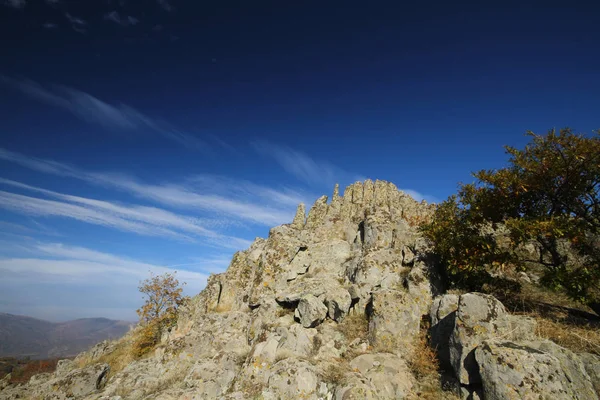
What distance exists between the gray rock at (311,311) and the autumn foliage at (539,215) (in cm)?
800

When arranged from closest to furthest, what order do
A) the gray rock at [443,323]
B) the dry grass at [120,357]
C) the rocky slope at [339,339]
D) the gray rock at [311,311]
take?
1. the rocky slope at [339,339]
2. the gray rock at [443,323]
3. the gray rock at [311,311]
4. the dry grass at [120,357]

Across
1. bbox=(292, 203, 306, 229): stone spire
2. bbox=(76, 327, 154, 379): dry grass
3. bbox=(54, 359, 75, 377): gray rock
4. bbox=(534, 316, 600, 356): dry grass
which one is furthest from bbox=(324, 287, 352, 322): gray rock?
bbox=(292, 203, 306, 229): stone spire

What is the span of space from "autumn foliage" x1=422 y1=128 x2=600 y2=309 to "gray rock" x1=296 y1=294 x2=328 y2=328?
8.00 metres

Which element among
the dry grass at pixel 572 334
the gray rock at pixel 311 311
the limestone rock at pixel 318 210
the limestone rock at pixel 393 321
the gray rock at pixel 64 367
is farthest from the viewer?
the limestone rock at pixel 318 210

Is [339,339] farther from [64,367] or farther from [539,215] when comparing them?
[64,367]

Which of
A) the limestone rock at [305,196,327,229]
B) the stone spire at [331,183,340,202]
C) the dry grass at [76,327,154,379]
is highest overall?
the stone spire at [331,183,340,202]

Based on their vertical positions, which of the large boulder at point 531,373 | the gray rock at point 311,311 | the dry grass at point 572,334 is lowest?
the large boulder at point 531,373

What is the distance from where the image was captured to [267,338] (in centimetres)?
1522

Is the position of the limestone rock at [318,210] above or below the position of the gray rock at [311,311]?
above

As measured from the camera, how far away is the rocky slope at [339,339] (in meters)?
9.95

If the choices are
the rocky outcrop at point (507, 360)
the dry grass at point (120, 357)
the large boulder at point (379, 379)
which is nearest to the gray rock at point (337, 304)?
the large boulder at point (379, 379)

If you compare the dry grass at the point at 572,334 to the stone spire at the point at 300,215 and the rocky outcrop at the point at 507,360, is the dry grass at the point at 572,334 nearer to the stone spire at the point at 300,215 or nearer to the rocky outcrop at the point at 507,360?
the rocky outcrop at the point at 507,360

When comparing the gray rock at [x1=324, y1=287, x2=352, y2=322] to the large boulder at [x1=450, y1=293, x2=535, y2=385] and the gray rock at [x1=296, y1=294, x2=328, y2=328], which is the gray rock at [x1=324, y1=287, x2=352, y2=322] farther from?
the large boulder at [x1=450, y1=293, x2=535, y2=385]

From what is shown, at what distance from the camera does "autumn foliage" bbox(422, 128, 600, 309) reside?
13.8 meters
